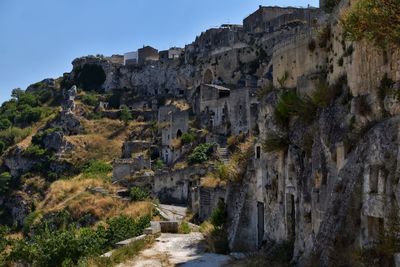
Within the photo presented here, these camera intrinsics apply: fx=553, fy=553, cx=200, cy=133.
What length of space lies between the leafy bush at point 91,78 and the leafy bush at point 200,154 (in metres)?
38.5

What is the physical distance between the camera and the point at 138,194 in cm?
3859

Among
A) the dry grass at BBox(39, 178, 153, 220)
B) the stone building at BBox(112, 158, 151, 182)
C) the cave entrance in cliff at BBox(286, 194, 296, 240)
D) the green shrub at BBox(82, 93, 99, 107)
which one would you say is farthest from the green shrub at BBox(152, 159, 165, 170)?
the cave entrance in cliff at BBox(286, 194, 296, 240)

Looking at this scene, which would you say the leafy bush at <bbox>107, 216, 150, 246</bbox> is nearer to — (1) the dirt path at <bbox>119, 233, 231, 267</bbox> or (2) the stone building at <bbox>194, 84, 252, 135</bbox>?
(1) the dirt path at <bbox>119, 233, 231, 267</bbox>

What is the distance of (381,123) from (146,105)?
58.9 metres

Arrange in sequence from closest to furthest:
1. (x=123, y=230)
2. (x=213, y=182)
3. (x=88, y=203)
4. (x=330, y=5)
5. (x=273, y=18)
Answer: (x=330, y=5)
(x=123, y=230)
(x=213, y=182)
(x=88, y=203)
(x=273, y=18)

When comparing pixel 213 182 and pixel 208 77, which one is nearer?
pixel 213 182

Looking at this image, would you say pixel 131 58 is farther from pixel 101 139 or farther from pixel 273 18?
pixel 273 18

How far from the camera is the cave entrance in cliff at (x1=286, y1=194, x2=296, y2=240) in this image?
44.0 feet

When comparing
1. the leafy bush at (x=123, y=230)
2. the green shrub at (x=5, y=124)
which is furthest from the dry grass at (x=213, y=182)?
the green shrub at (x=5, y=124)

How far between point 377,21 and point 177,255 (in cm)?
1007

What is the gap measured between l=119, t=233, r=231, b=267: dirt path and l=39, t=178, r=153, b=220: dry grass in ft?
47.6

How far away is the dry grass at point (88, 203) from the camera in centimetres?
3648

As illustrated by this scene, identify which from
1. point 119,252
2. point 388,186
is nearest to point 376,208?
Answer: point 388,186

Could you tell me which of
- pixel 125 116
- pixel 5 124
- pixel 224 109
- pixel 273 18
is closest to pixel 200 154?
pixel 224 109
